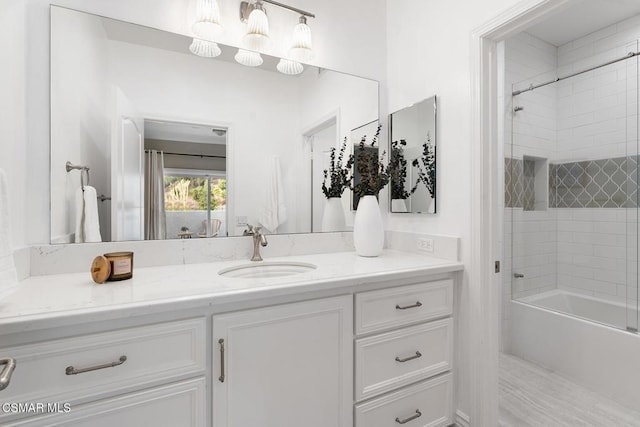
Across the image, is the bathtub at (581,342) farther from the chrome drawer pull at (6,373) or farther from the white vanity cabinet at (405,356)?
the chrome drawer pull at (6,373)

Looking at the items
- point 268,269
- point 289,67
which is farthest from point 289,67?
point 268,269

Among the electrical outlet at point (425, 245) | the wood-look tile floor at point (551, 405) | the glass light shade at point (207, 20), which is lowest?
the wood-look tile floor at point (551, 405)

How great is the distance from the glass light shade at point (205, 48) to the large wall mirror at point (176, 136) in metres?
0.02

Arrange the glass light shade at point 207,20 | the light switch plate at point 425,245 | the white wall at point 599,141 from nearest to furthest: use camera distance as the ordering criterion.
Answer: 1. the glass light shade at point 207,20
2. the light switch plate at point 425,245
3. the white wall at point 599,141

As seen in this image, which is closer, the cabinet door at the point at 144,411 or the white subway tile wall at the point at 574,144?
the cabinet door at the point at 144,411

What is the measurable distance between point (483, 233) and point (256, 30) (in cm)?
152

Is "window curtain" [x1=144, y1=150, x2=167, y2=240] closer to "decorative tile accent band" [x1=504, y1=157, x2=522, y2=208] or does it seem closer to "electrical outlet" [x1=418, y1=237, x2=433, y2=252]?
"electrical outlet" [x1=418, y1=237, x2=433, y2=252]

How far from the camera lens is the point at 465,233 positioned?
1.50m

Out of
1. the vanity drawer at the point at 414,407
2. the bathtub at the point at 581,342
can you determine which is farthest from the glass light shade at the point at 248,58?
the bathtub at the point at 581,342

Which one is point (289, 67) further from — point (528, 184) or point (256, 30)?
point (528, 184)

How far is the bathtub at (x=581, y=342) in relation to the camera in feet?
5.91

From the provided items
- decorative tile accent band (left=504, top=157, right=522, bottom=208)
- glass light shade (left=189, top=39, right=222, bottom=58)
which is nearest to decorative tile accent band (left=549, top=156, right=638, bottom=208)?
decorative tile accent band (left=504, top=157, right=522, bottom=208)

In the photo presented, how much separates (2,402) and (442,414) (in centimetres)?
163

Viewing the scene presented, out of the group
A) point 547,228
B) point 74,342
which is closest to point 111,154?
point 74,342
